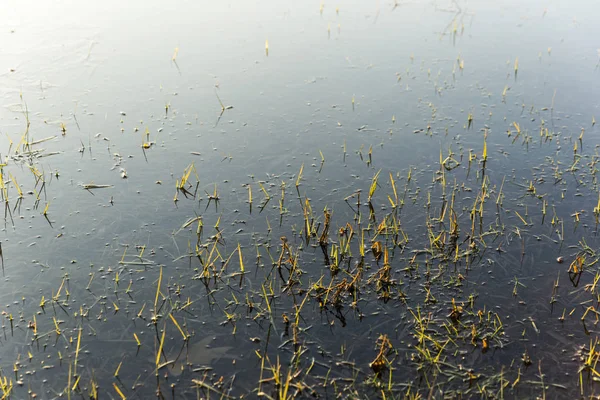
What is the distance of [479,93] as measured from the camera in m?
7.66

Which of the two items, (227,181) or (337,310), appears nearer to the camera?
(337,310)

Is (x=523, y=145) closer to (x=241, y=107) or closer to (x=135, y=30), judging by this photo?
(x=241, y=107)

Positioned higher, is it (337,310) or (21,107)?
(21,107)

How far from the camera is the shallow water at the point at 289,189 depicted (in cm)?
404

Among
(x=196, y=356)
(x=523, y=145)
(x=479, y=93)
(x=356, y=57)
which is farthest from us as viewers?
(x=356, y=57)

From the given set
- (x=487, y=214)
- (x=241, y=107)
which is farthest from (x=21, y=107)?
(x=487, y=214)

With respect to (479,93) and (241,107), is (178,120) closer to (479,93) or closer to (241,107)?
(241,107)

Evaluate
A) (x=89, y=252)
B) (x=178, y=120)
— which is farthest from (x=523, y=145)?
(x=89, y=252)

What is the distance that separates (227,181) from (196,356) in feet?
7.70

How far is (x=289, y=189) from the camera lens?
589 cm

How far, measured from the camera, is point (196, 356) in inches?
159

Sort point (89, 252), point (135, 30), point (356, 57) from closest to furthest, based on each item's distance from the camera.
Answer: point (89, 252)
point (356, 57)
point (135, 30)

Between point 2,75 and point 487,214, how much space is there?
660cm

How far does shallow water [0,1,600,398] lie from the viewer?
4039 millimetres
